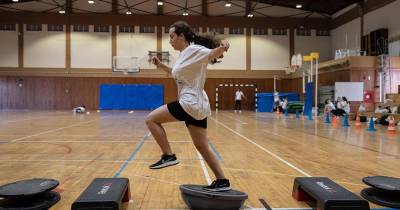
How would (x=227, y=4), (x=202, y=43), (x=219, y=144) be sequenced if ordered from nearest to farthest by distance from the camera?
(x=202, y=43) → (x=219, y=144) → (x=227, y=4)

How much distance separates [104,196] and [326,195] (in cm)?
198

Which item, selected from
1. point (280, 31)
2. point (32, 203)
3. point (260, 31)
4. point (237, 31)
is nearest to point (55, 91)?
point (237, 31)

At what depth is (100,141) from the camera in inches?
367

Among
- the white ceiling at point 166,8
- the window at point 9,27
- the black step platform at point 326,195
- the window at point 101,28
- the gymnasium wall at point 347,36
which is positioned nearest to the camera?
the black step platform at point 326,195

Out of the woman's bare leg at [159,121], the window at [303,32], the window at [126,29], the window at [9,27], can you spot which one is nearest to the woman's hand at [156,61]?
the woman's bare leg at [159,121]

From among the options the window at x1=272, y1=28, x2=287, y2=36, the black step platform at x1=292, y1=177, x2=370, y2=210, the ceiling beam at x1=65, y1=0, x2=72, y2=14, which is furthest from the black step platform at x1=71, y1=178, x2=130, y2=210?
the window at x1=272, y1=28, x2=287, y2=36

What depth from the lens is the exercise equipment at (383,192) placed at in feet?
12.2

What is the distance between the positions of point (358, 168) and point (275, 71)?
84.0ft

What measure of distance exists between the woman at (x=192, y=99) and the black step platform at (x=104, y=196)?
458mm

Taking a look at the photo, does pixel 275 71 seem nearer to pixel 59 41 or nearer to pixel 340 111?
pixel 340 111

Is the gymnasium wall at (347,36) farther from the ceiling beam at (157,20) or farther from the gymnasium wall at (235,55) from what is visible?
the gymnasium wall at (235,55)

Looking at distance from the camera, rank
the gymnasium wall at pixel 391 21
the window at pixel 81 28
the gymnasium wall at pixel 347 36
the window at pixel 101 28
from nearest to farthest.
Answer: the gymnasium wall at pixel 391 21
the gymnasium wall at pixel 347 36
the window at pixel 81 28
the window at pixel 101 28

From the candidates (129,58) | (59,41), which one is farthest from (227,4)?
(59,41)

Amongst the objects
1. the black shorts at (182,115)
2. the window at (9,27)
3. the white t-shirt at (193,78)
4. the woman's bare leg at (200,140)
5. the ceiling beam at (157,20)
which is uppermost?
the ceiling beam at (157,20)
